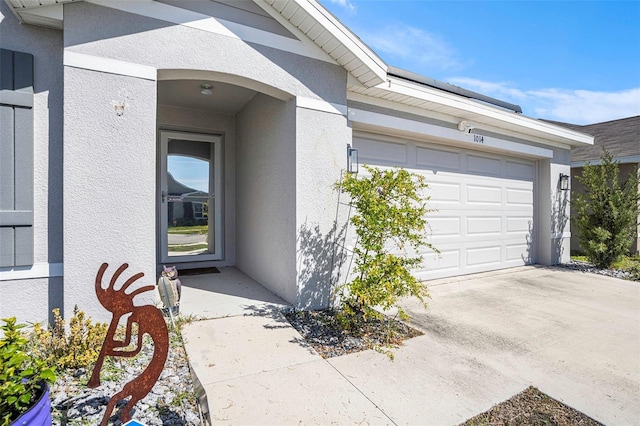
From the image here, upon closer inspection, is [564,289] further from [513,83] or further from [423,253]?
[513,83]

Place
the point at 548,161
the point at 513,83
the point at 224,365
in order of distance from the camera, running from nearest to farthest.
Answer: the point at 224,365 < the point at 548,161 < the point at 513,83

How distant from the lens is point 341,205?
4445 millimetres

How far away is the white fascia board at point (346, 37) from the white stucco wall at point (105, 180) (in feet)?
6.65

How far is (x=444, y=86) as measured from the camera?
668 centimetres

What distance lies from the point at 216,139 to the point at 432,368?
5.36m

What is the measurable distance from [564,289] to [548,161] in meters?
3.73

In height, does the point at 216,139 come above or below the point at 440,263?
above

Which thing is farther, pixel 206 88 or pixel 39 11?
pixel 206 88

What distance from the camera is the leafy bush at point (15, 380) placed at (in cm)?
151

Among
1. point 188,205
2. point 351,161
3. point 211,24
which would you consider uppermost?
point 211,24

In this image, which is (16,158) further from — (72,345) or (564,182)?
(564,182)

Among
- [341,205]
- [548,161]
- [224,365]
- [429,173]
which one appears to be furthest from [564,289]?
[224,365]

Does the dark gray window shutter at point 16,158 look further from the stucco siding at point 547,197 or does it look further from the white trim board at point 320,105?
the stucco siding at point 547,197

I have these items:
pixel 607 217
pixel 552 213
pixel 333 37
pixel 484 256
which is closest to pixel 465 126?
pixel 484 256
